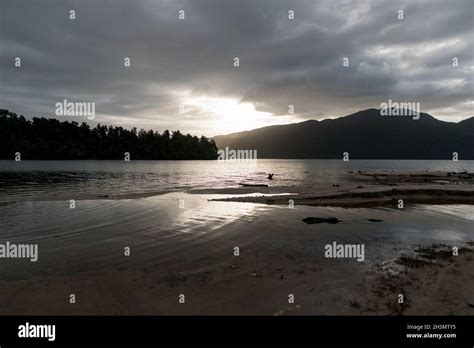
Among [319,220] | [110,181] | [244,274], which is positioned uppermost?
[110,181]

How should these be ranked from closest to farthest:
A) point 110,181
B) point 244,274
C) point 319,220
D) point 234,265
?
1. point 244,274
2. point 234,265
3. point 319,220
4. point 110,181

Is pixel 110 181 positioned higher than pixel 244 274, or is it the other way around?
pixel 110 181

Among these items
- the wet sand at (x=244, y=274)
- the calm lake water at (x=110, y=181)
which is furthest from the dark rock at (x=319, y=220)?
the calm lake water at (x=110, y=181)

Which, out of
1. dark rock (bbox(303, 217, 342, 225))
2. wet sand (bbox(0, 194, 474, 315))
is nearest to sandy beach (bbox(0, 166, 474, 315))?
wet sand (bbox(0, 194, 474, 315))

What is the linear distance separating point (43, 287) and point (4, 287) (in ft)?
4.50

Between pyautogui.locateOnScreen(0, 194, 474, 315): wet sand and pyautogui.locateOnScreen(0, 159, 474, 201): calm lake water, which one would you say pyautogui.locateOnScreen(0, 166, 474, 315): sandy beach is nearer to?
pyautogui.locateOnScreen(0, 194, 474, 315): wet sand

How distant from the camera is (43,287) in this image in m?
9.66

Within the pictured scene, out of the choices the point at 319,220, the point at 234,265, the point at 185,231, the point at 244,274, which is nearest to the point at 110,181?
the point at 185,231

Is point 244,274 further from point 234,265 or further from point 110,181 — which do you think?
point 110,181

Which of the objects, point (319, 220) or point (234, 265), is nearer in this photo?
point (234, 265)

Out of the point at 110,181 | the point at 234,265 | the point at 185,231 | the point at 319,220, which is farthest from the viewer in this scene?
the point at 110,181

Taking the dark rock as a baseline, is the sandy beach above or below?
above
